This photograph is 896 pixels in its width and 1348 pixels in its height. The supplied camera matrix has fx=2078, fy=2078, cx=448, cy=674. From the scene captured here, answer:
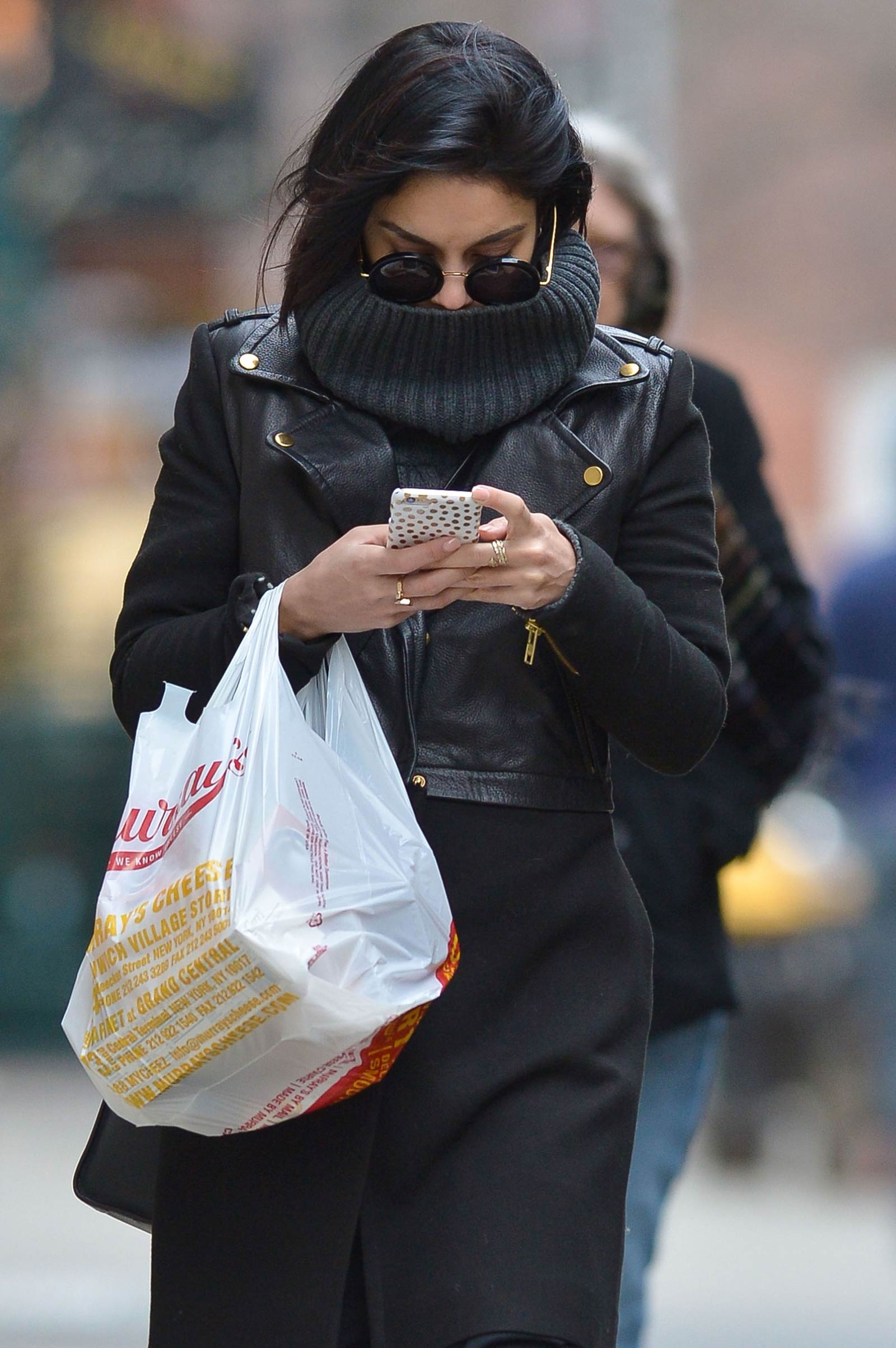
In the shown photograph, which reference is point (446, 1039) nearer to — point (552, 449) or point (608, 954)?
point (608, 954)

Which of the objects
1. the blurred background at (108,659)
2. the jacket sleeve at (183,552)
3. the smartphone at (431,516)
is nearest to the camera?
the smartphone at (431,516)

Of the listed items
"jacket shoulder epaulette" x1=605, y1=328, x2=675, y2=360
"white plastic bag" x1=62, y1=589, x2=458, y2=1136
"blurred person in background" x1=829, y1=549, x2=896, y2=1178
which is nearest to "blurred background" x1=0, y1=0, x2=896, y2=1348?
"blurred person in background" x1=829, y1=549, x2=896, y2=1178

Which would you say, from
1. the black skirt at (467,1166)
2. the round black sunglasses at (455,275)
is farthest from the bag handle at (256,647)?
the round black sunglasses at (455,275)

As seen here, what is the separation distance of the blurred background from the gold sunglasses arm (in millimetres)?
2992

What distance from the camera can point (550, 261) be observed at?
90.2 inches

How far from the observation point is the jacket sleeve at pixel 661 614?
2.11 meters

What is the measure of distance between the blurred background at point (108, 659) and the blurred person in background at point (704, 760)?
169 cm

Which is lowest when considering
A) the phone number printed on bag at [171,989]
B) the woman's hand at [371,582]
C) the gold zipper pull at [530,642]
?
the phone number printed on bag at [171,989]

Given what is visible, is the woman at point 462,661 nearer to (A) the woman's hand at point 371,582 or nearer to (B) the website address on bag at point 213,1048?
(A) the woman's hand at point 371,582

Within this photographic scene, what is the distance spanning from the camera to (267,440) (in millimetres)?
2238

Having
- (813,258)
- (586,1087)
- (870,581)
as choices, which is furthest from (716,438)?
(813,258)

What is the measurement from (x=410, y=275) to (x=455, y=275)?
5 centimetres

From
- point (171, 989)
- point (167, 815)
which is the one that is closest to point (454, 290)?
point (167, 815)

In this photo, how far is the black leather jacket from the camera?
2219mm
